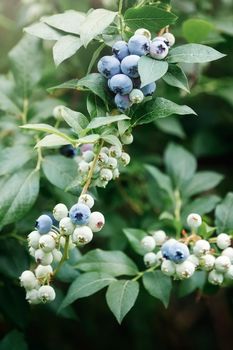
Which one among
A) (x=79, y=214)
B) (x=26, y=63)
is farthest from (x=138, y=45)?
(x=26, y=63)

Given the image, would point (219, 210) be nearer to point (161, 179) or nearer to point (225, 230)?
point (225, 230)

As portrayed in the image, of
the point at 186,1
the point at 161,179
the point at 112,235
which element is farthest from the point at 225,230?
the point at 186,1

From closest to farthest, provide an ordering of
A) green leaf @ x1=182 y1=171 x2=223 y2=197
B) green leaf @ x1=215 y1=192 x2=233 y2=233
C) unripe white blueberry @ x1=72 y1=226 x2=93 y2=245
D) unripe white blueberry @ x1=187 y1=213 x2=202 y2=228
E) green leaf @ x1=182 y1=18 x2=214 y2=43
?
unripe white blueberry @ x1=72 y1=226 x2=93 y2=245
unripe white blueberry @ x1=187 y1=213 x2=202 y2=228
green leaf @ x1=215 y1=192 x2=233 y2=233
green leaf @ x1=182 y1=18 x2=214 y2=43
green leaf @ x1=182 y1=171 x2=223 y2=197

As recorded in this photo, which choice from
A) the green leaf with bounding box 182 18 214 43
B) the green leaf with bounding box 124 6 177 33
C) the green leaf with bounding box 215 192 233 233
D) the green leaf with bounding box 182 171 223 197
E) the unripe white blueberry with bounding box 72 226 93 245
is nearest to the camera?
the unripe white blueberry with bounding box 72 226 93 245

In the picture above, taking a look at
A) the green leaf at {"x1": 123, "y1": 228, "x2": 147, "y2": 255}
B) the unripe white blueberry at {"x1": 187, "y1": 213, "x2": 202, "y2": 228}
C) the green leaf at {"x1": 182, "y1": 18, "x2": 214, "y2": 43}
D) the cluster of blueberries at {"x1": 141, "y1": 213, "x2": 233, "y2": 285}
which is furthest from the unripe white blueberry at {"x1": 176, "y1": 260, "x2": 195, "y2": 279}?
the green leaf at {"x1": 182, "y1": 18, "x2": 214, "y2": 43}

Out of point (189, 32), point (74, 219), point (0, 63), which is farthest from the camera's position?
point (0, 63)

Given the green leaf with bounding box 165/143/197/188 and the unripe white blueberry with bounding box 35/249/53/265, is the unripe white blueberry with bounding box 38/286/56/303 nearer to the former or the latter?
the unripe white blueberry with bounding box 35/249/53/265

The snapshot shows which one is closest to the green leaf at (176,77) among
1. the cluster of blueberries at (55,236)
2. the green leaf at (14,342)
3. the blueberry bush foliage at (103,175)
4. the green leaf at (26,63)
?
the blueberry bush foliage at (103,175)
